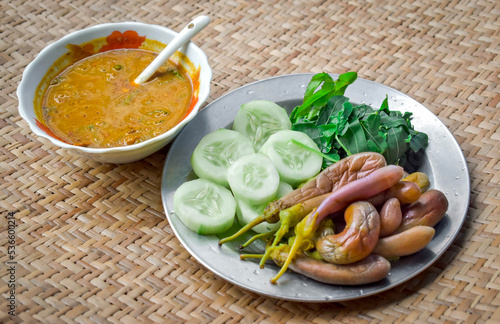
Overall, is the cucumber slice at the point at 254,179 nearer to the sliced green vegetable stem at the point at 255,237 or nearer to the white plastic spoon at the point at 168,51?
the sliced green vegetable stem at the point at 255,237

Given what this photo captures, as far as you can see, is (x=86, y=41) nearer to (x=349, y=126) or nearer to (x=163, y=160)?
(x=163, y=160)

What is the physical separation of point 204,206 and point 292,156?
0.53m

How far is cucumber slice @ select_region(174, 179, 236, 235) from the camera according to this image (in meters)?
2.52

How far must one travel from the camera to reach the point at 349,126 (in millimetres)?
2781

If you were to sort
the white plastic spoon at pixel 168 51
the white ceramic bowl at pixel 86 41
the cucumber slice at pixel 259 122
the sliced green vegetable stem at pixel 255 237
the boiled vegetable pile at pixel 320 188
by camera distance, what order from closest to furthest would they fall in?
the boiled vegetable pile at pixel 320 188
the sliced green vegetable stem at pixel 255 237
the white ceramic bowl at pixel 86 41
the cucumber slice at pixel 259 122
the white plastic spoon at pixel 168 51

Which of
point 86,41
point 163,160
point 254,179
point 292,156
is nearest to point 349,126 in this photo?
point 292,156

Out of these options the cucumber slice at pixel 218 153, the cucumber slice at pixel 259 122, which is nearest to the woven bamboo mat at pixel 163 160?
the cucumber slice at pixel 218 153

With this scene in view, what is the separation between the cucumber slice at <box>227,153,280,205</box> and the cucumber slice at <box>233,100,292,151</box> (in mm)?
314

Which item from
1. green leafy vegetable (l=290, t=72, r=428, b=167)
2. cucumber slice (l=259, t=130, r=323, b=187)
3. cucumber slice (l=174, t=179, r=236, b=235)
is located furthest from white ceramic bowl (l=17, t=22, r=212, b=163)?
green leafy vegetable (l=290, t=72, r=428, b=167)

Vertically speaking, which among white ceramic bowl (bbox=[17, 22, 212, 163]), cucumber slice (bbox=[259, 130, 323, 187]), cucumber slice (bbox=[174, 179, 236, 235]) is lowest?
cucumber slice (bbox=[174, 179, 236, 235])

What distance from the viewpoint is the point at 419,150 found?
286 cm

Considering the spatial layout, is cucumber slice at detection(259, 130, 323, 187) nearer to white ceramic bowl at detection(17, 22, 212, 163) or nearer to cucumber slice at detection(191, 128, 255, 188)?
cucumber slice at detection(191, 128, 255, 188)

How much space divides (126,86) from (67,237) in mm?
946

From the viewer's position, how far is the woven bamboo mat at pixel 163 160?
239 centimetres
